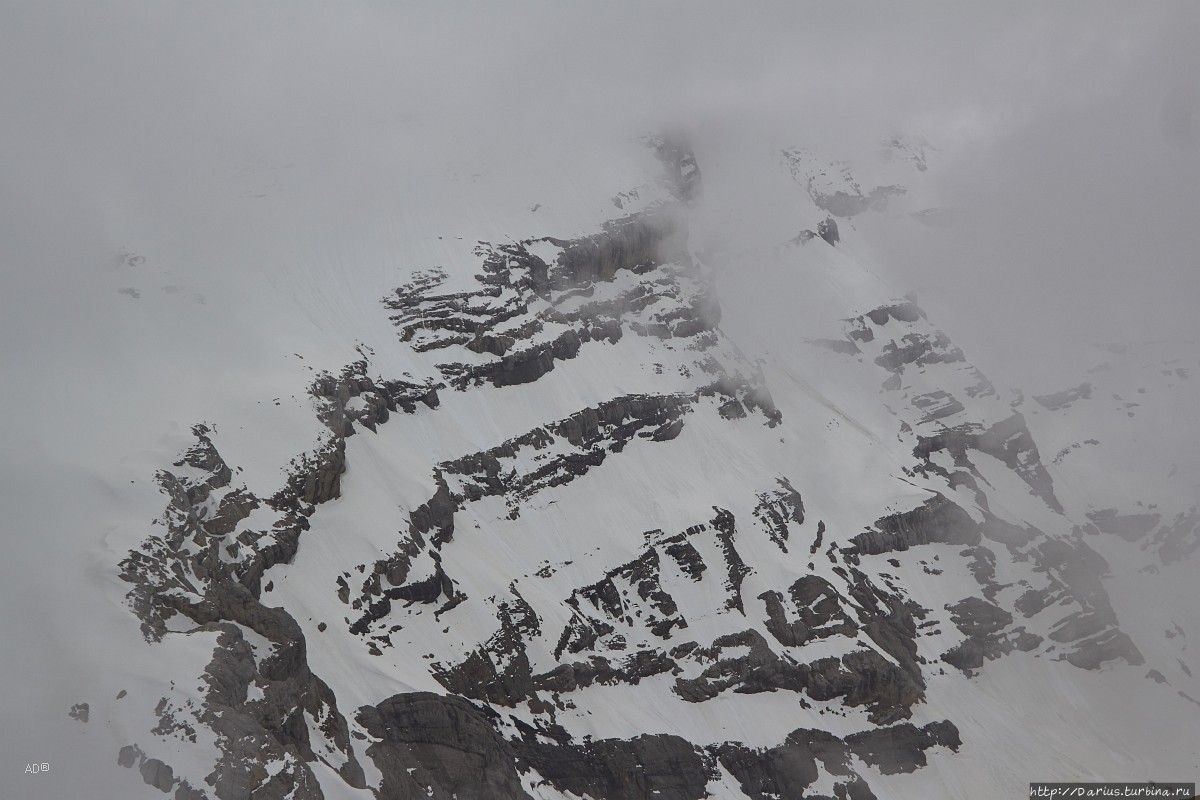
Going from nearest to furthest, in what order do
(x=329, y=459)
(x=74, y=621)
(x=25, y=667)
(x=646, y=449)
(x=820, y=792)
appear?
(x=25, y=667)
(x=74, y=621)
(x=329, y=459)
(x=820, y=792)
(x=646, y=449)

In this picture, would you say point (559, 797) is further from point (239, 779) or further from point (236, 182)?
point (236, 182)

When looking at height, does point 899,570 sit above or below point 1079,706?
above

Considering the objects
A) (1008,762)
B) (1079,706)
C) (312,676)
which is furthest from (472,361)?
→ (1079,706)

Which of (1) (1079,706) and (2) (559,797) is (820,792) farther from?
(1) (1079,706)

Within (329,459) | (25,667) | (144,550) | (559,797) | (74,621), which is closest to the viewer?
(25,667)

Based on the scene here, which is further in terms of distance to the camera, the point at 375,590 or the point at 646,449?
the point at 646,449

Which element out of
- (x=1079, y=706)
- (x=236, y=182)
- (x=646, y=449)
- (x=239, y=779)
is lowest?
(x=239, y=779)

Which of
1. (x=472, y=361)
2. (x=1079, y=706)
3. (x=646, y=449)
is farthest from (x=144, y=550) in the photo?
(x=1079, y=706)
